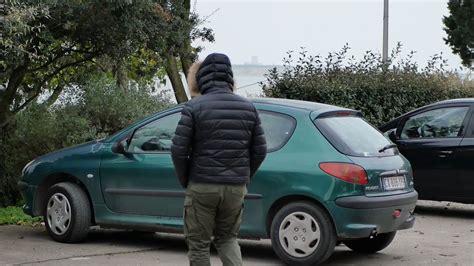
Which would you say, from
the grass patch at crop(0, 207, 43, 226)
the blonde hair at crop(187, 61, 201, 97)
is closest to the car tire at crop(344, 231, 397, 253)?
the blonde hair at crop(187, 61, 201, 97)

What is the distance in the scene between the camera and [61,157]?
9.23 m

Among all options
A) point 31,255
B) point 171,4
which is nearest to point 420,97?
point 171,4

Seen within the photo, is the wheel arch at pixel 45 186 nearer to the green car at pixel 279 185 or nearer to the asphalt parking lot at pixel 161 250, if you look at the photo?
the green car at pixel 279 185

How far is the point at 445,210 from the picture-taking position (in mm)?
12461

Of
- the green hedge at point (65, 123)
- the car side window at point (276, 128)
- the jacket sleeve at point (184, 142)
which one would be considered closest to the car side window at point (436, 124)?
the green hedge at point (65, 123)

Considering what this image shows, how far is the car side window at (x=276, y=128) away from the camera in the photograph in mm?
8188

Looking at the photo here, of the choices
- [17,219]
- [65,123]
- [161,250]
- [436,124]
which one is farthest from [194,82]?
[436,124]

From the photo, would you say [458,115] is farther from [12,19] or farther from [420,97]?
[12,19]

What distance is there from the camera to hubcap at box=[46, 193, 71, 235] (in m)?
8.99

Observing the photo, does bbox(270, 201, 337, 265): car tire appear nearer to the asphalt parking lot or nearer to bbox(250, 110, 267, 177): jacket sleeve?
the asphalt parking lot

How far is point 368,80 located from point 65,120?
5.39 meters

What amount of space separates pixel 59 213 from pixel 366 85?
22.6 ft

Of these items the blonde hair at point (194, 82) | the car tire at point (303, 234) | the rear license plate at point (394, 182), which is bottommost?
the car tire at point (303, 234)

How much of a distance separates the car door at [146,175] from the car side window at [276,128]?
0.98 m
